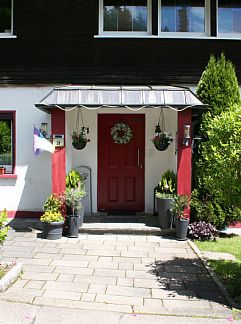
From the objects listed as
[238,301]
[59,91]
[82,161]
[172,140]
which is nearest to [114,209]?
[82,161]

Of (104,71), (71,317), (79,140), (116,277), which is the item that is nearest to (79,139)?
(79,140)

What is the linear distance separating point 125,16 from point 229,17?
2616 mm

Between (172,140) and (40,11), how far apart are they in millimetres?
4517

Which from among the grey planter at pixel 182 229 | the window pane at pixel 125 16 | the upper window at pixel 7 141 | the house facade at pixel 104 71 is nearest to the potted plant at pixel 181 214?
the grey planter at pixel 182 229

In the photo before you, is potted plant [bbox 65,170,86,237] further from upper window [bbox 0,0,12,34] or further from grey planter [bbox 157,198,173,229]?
upper window [bbox 0,0,12,34]

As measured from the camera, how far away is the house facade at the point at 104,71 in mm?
9734

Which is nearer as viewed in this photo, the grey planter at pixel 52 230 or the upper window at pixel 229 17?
the grey planter at pixel 52 230

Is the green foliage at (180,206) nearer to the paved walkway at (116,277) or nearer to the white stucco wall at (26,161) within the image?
the paved walkway at (116,277)

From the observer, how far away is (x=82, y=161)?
10102 millimetres

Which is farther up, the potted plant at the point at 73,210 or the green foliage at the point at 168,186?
the green foliage at the point at 168,186

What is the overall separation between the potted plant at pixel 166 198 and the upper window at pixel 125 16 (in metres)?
3.81

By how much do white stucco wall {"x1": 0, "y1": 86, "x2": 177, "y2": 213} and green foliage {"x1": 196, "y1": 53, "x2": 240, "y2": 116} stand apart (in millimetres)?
1073

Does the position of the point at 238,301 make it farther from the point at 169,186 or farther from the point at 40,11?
the point at 40,11

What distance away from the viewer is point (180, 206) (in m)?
8.22
